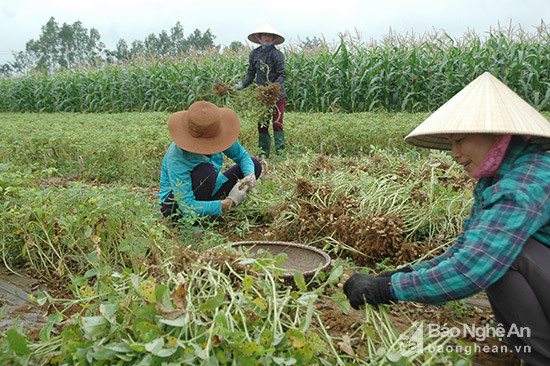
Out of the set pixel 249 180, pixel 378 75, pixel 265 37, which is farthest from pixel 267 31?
pixel 378 75

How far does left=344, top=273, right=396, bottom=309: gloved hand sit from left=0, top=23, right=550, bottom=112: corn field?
6.53 m

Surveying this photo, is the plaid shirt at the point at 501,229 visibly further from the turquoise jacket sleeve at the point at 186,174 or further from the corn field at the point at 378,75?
the corn field at the point at 378,75

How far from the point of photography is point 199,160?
3217mm

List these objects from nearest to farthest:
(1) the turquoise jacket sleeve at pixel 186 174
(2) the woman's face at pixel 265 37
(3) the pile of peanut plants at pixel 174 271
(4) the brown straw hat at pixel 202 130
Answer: (3) the pile of peanut plants at pixel 174 271 → (4) the brown straw hat at pixel 202 130 → (1) the turquoise jacket sleeve at pixel 186 174 → (2) the woman's face at pixel 265 37

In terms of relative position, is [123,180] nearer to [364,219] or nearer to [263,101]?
[263,101]

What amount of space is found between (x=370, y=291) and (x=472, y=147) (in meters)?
0.61

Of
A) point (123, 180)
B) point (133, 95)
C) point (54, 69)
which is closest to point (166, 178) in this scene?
point (123, 180)

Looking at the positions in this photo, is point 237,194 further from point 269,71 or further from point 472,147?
point 269,71

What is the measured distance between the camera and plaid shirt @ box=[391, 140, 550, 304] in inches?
53.3

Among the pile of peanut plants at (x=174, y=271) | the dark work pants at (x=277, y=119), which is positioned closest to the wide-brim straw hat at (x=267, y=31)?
the dark work pants at (x=277, y=119)

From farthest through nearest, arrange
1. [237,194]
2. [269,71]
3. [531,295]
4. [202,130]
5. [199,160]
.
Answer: [269,71], [237,194], [199,160], [202,130], [531,295]

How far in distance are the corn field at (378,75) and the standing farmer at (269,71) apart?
188 cm

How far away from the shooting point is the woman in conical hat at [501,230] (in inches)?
53.8

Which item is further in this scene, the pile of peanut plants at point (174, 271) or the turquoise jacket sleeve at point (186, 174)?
the turquoise jacket sleeve at point (186, 174)
